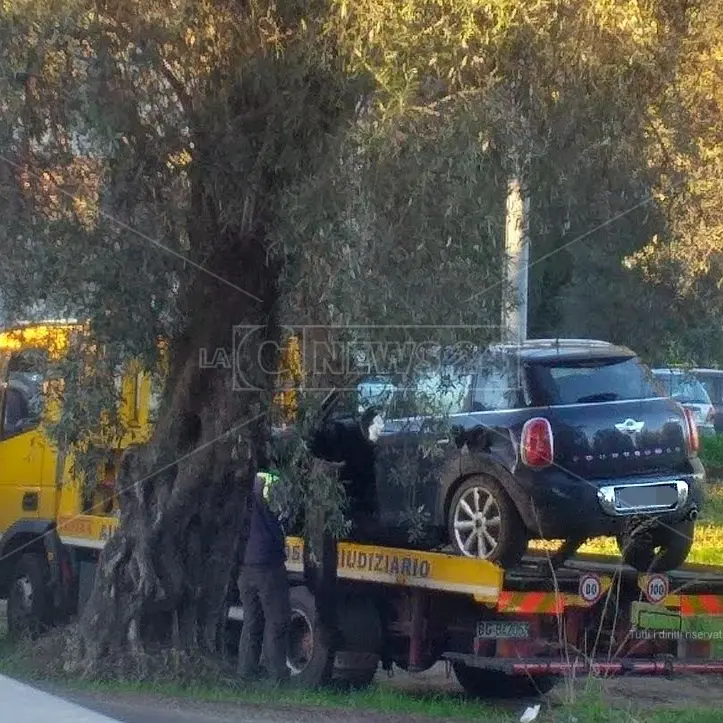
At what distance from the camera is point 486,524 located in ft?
34.3

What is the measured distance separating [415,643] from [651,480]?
82.2 inches

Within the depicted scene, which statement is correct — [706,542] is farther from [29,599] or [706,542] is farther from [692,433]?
[29,599]

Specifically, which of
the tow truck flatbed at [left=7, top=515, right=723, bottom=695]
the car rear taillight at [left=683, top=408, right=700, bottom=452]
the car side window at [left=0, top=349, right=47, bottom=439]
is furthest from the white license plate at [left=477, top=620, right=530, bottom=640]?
the car side window at [left=0, top=349, right=47, bottom=439]

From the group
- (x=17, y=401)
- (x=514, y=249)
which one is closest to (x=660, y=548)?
(x=514, y=249)

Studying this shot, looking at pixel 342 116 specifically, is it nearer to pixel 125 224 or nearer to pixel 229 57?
pixel 229 57

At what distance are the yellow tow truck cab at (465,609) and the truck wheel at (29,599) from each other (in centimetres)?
126

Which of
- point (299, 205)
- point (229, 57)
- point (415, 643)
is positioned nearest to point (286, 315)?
point (299, 205)

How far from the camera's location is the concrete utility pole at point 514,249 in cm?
859

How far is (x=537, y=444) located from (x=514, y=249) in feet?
6.41

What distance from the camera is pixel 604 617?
10492 mm

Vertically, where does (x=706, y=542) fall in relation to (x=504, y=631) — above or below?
above

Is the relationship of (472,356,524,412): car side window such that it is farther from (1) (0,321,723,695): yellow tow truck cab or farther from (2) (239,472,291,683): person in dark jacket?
(2) (239,472,291,683): person in dark jacket

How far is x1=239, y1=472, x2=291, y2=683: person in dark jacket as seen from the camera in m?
10.9

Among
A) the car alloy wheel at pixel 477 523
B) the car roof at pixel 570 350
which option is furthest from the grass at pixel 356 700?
the car roof at pixel 570 350
